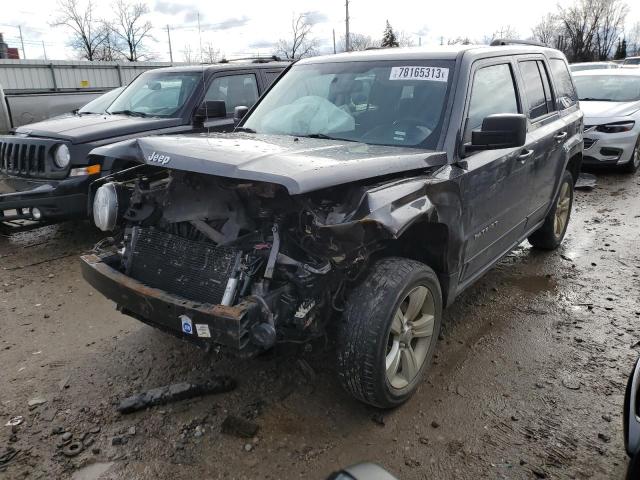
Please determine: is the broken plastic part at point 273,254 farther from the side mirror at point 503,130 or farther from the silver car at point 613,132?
the silver car at point 613,132

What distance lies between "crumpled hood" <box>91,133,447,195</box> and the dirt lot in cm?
112

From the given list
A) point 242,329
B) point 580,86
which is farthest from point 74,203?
point 580,86

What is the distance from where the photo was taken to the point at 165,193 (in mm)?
3158

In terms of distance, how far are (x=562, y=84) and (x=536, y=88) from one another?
88cm

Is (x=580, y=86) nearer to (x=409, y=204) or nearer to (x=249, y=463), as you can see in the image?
(x=409, y=204)

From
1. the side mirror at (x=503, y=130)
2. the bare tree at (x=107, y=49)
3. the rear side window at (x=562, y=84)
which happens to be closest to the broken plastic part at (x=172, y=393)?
the side mirror at (x=503, y=130)

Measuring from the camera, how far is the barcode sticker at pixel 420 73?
3400 millimetres

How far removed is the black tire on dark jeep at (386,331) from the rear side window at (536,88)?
215cm

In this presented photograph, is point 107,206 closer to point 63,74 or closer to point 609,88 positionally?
point 609,88

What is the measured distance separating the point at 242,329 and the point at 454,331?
2046 millimetres

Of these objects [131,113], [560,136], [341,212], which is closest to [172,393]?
[341,212]

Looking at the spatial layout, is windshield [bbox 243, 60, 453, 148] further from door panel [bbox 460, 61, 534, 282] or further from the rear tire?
the rear tire

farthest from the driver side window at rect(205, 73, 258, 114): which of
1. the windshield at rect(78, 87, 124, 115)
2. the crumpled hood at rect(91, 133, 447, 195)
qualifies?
the crumpled hood at rect(91, 133, 447, 195)

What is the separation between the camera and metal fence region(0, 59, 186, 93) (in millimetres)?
12945
